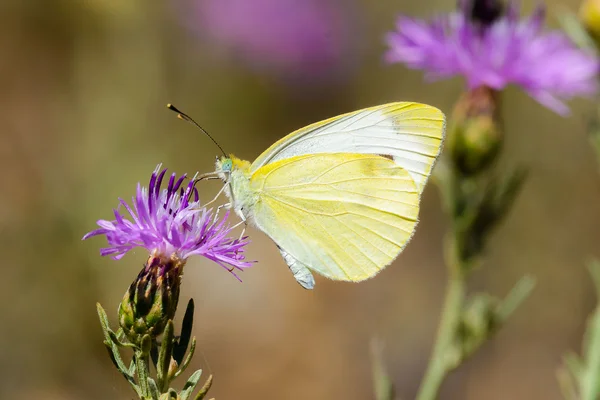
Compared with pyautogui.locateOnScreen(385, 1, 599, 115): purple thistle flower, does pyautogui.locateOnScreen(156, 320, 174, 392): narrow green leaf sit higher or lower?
lower

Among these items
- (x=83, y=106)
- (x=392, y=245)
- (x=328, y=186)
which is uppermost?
(x=83, y=106)

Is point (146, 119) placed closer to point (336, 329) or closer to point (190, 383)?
point (336, 329)

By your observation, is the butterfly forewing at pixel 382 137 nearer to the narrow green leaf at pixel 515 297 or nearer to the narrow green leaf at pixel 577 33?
the narrow green leaf at pixel 515 297

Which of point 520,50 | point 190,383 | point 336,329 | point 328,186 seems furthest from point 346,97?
point 190,383

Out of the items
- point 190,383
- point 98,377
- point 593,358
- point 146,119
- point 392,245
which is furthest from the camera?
point 146,119

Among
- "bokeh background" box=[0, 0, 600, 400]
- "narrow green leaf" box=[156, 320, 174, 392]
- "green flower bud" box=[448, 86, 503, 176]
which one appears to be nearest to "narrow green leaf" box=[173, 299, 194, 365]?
"narrow green leaf" box=[156, 320, 174, 392]

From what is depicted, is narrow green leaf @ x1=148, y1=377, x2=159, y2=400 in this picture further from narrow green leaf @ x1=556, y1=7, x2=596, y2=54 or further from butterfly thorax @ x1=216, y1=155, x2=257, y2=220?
narrow green leaf @ x1=556, y1=7, x2=596, y2=54
